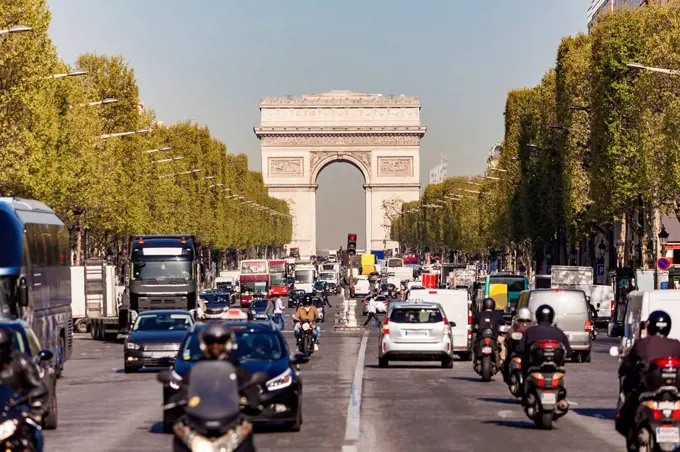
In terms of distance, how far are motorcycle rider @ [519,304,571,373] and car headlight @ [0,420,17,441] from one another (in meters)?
9.00

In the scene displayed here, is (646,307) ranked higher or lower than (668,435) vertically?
higher

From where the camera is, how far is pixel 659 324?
16.4 m

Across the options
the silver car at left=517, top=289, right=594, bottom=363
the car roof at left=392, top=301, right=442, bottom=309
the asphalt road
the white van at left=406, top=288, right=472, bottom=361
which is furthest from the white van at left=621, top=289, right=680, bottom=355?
the white van at left=406, top=288, right=472, bottom=361

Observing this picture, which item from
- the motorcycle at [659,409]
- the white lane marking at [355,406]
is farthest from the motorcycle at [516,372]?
the motorcycle at [659,409]

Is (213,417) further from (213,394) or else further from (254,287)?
(254,287)

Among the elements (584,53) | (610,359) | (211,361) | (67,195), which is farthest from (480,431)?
(584,53)

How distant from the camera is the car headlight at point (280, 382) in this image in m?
18.7

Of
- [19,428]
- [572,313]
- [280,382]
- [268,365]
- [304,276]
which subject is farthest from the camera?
[304,276]

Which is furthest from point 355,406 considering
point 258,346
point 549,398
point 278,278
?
point 278,278

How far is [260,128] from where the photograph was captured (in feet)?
640

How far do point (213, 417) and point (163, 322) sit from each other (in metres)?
27.0

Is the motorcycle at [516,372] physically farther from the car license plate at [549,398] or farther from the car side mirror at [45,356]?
the car side mirror at [45,356]

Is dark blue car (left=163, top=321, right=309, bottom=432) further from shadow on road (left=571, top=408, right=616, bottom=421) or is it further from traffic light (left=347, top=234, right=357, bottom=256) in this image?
traffic light (left=347, top=234, right=357, bottom=256)

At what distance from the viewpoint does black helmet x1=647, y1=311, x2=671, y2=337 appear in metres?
16.4
